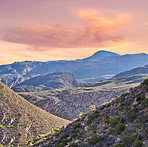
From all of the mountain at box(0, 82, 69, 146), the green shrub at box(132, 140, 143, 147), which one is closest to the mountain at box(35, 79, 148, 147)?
the green shrub at box(132, 140, 143, 147)

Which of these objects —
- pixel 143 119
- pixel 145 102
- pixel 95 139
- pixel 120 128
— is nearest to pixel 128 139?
pixel 120 128

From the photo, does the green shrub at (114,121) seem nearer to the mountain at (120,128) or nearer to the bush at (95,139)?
the mountain at (120,128)

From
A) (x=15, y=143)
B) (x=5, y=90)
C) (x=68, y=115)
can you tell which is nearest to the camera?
(x=15, y=143)

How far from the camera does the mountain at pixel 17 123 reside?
109ft

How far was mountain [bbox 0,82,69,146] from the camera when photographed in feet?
109

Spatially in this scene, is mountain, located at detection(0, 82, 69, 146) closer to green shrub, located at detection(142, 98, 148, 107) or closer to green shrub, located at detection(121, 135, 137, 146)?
green shrub, located at detection(121, 135, 137, 146)

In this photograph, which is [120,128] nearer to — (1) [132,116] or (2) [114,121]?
(2) [114,121]

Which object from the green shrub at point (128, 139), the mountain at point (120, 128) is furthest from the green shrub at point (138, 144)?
the green shrub at point (128, 139)

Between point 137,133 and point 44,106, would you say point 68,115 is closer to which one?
point 44,106

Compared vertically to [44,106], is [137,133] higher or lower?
higher

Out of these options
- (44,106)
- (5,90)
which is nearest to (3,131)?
(5,90)

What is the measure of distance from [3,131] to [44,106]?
233ft

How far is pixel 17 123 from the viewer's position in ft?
126

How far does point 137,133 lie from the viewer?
12094 millimetres
